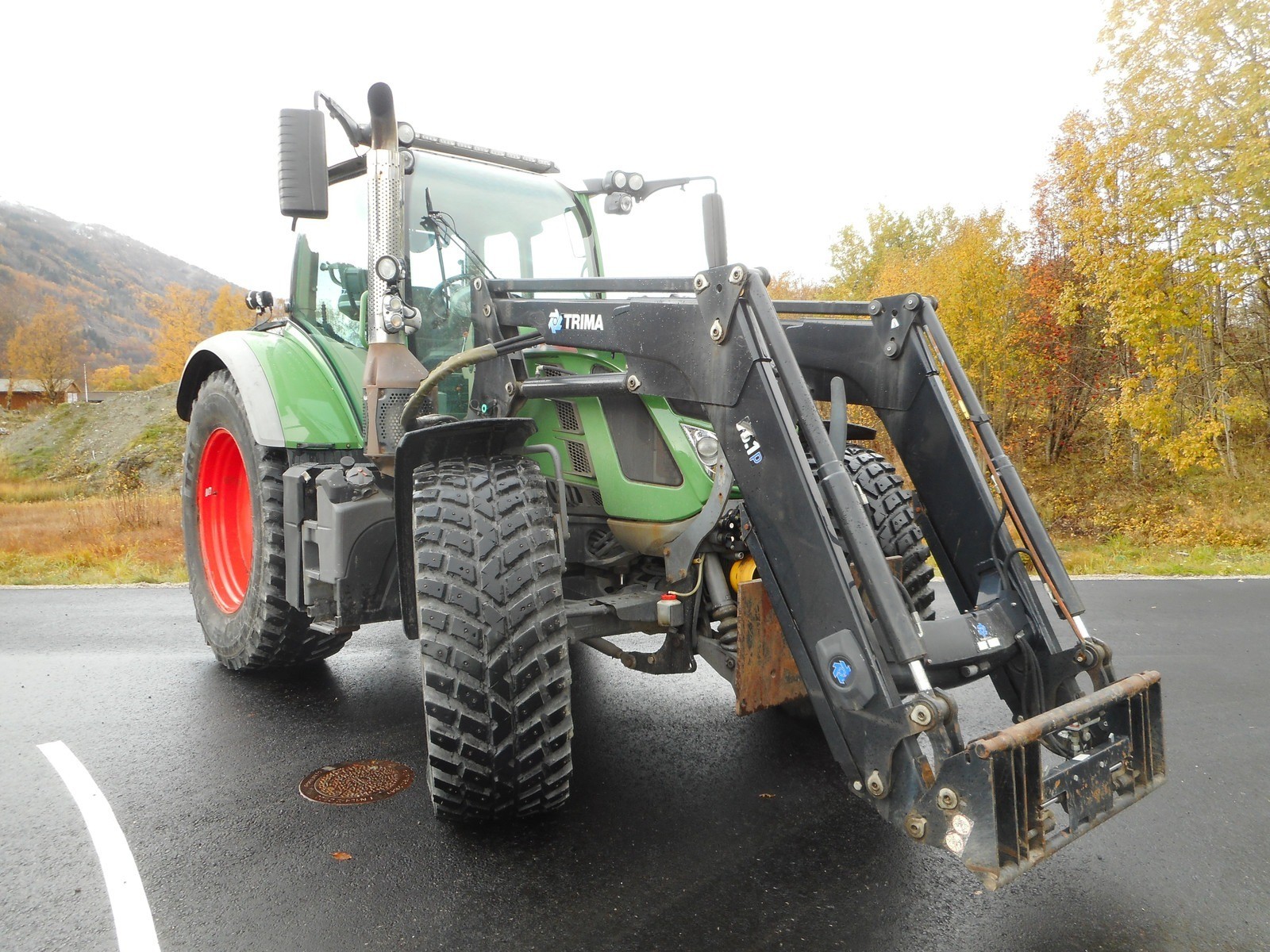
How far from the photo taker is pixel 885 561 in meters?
2.57

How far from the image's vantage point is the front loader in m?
2.56

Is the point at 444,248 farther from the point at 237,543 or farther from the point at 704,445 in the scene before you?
the point at 237,543

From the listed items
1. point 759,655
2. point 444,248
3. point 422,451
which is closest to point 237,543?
point 444,248

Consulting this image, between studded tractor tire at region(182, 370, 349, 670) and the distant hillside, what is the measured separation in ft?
382

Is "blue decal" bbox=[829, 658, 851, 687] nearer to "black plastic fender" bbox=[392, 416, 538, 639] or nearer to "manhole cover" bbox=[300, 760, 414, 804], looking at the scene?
"black plastic fender" bbox=[392, 416, 538, 639]

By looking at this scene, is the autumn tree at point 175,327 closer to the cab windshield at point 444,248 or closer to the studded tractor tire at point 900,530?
the cab windshield at point 444,248

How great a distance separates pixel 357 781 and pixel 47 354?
75.5m

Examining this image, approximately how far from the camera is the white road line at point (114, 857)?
8.78 feet

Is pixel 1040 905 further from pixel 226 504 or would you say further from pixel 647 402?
pixel 226 504

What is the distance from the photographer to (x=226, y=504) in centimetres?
546

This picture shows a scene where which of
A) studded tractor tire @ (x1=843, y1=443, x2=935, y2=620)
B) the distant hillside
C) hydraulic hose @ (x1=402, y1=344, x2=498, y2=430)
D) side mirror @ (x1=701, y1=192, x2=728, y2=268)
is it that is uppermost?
the distant hillside

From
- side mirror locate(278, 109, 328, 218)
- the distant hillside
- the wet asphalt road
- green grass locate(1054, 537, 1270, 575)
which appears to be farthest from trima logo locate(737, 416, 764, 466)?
the distant hillside

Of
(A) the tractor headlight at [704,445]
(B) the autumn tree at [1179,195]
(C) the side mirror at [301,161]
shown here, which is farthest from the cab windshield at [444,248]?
(B) the autumn tree at [1179,195]

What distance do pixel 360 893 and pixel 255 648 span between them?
2.18 metres
